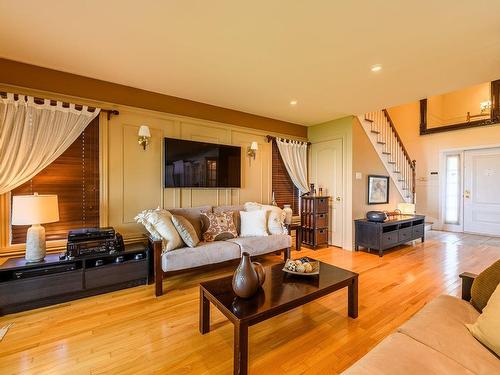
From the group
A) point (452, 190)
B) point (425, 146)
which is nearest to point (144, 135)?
point (425, 146)

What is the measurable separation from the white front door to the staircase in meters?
1.31

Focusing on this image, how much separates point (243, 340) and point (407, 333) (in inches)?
36.1

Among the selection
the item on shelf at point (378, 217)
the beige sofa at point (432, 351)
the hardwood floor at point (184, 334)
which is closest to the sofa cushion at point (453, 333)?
the beige sofa at point (432, 351)

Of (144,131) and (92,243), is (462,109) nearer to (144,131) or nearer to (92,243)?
(144,131)

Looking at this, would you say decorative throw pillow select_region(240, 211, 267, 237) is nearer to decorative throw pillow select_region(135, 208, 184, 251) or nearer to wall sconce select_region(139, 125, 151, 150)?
decorative throw pillow select_region(135, 208, 184, 251)

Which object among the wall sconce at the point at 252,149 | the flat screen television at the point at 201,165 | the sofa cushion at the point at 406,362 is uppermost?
the wall sconce at the point at 252,149

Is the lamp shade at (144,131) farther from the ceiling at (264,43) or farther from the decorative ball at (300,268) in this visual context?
the decorative ball at (300,268)

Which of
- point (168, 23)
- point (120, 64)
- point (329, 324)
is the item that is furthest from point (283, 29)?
point (329, 324)

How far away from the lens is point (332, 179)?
482cm

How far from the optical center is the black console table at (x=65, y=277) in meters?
2.25

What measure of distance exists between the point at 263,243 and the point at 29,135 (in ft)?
9.99

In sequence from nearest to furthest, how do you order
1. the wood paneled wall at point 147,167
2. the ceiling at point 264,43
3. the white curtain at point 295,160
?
1. the ceiling at point 264,43
2. the wood paneled wall at point 147,167
3. the white curtain at point 295,160

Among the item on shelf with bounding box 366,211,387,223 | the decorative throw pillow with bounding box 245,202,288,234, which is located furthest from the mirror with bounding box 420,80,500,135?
the decorative throw pillow with bounding box 245,202,288,234

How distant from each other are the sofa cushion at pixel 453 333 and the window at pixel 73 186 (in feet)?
11.1
